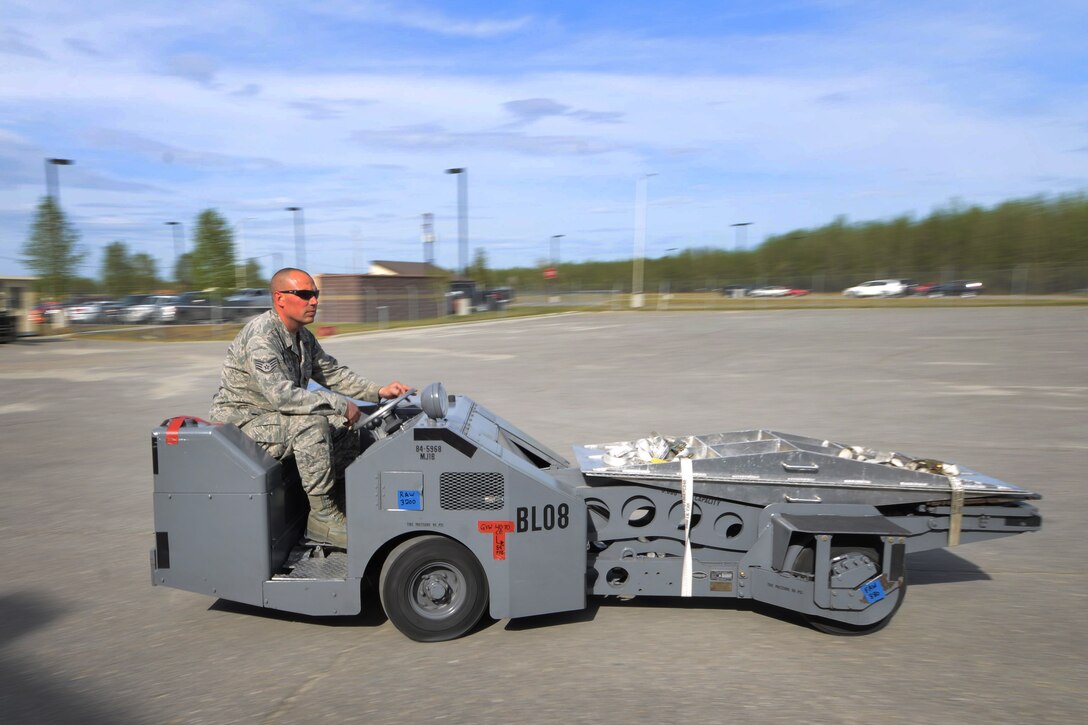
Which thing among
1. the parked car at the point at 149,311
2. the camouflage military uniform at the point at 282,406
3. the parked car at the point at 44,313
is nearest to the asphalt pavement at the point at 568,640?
the camouflage military uniform at the point at 282,406

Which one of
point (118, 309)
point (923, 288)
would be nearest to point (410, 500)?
point (118, 309)

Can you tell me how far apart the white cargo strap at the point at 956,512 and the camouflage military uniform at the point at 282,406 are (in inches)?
126

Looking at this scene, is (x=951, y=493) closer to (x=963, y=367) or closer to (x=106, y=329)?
(x=963, y=367)

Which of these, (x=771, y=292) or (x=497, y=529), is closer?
(x=497, y=529)

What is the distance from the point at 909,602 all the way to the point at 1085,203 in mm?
69282

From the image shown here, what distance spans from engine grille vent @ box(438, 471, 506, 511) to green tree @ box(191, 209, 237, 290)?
5055 cm

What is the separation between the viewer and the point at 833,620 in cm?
419

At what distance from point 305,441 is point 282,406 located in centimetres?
24

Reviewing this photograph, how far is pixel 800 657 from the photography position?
399cm

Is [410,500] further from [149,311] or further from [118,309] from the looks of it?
[118,309]

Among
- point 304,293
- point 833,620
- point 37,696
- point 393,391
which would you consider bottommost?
point 37,696

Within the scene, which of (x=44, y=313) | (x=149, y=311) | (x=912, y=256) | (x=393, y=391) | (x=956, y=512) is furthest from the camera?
(x=912, y=256)

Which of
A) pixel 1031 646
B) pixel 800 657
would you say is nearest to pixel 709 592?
pixel 800 657

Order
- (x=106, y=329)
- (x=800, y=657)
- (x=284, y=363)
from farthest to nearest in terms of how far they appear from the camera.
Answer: (x=106, y=329) < (x=284, y=363) < (x=800, y=657)
